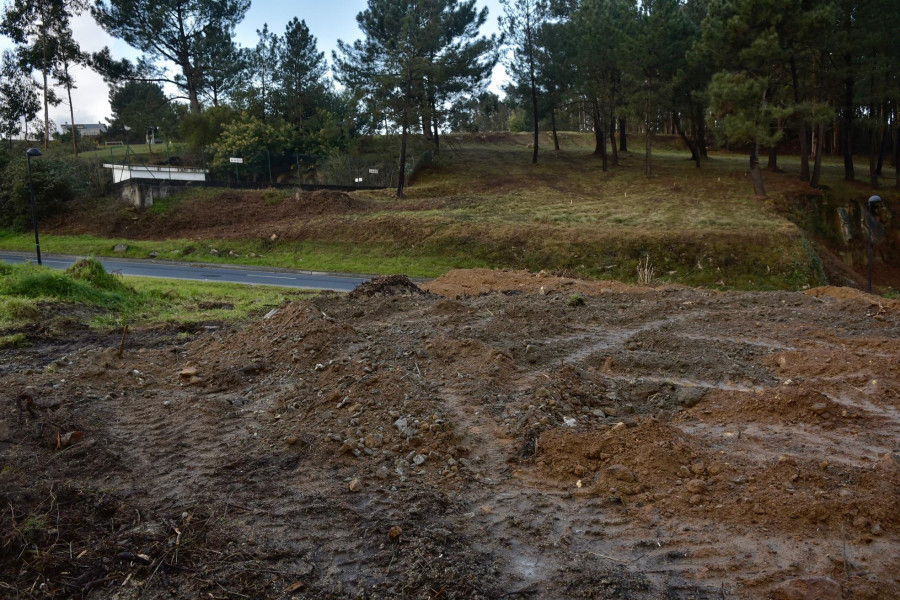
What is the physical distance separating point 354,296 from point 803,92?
104ft

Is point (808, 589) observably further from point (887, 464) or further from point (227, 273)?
point (227, 273)

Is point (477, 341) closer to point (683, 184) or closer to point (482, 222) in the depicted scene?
point (482, 222)

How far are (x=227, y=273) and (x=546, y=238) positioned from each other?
1252 cm

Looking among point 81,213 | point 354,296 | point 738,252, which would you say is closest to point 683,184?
point 738,252

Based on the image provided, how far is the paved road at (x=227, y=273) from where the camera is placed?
2323cm

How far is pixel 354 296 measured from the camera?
612 inches

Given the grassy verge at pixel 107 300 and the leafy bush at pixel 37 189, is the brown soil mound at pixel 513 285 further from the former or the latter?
the leafy bush at pixel 37 189

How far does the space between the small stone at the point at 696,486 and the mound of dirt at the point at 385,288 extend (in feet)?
33.1

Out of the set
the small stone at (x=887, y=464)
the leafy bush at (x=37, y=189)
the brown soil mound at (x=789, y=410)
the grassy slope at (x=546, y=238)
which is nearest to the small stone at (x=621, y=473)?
the brown soil mound at (x=789, y=410)

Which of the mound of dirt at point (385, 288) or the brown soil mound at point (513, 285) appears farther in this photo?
the brown soil mound at point (513, 285)

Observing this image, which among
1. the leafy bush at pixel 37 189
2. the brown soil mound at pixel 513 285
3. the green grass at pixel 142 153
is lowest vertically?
the brown soil mound at pixel 513 285

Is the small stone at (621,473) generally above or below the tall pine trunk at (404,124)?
below

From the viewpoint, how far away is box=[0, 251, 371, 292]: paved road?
76.2 feet

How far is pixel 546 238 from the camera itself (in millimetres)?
28609
